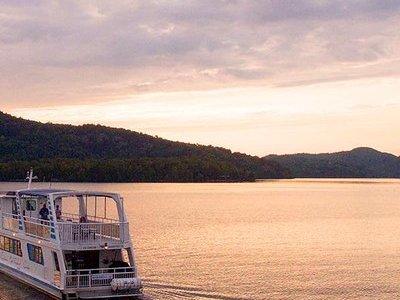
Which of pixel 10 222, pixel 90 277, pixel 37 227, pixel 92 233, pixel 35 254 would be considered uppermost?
pixel 10 222

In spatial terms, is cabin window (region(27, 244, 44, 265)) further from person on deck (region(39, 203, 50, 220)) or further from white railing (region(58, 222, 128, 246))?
white railing (region(58, 222, 128, 246))

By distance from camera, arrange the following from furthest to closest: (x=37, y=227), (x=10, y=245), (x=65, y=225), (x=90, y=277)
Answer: (x=10, y=245) → (x=37, y=227) → (x=65, y=225) → (x=90, y=277)

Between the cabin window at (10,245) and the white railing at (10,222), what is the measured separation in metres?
0.74

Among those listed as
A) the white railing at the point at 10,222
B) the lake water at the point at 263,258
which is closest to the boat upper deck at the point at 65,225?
the white railing at the point at 10,222

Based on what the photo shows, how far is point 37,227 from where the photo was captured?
128 feet

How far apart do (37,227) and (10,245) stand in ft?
18.4

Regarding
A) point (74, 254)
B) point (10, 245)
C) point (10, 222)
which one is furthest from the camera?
point (10, 222)

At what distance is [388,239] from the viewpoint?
250 ft

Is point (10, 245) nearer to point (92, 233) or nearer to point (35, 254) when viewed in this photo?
point (35, 254)

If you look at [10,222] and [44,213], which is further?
[10,222]

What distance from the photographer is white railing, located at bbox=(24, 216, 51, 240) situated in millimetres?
37356

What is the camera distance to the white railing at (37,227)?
37356 millimetres

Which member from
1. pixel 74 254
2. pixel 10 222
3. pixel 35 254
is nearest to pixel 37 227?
pixel 35 254

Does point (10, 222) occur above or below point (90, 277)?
above
